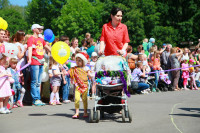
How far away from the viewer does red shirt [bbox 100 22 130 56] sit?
29.4ft

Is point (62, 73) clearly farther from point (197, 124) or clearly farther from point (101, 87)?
point (197, 124)

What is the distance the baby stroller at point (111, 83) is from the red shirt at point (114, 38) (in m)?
0.58

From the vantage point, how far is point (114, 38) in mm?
8969

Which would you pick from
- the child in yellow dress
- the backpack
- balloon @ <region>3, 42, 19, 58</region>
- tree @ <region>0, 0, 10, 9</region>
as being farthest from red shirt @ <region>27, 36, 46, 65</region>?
tree @ <region>0, 0, 10, 9</region>

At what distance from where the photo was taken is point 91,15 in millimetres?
62531

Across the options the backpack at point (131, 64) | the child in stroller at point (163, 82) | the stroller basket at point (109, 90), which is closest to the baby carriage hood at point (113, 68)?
the stroller basket at point (109, 90)

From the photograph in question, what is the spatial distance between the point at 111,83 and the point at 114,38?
1.26 meters

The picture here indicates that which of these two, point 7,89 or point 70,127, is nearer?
point 70,127

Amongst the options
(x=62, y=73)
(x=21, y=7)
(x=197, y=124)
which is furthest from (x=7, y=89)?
(x=21, y=7)

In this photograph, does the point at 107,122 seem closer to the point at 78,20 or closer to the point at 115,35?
the point at 115,35

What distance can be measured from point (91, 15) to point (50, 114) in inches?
2122

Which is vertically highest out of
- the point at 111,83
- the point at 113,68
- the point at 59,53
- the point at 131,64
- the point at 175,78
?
the point at 59,53

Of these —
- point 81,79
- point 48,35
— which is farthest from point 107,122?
point 48,35

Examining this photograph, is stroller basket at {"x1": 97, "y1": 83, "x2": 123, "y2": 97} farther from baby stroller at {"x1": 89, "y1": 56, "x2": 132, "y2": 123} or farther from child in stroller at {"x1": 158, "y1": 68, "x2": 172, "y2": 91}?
child in stroller at {"x1": 158, "y1": 68, "x2": 172, "y2": 91}
